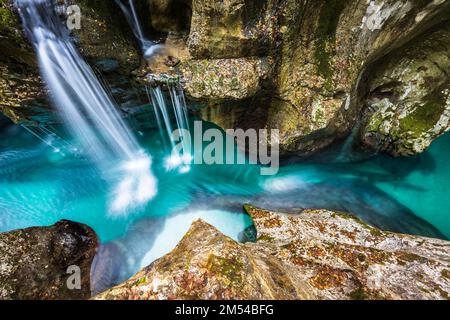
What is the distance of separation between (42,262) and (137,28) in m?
Result: 6.11

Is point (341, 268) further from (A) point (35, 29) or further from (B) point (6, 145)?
(B) point (6, 145)

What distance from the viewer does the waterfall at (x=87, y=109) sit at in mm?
5246

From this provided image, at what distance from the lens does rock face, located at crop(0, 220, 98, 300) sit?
4.43 metres

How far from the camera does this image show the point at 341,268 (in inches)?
167

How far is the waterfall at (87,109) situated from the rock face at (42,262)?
204cm

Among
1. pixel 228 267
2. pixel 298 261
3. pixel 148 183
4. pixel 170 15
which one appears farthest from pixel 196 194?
pixel 170 15

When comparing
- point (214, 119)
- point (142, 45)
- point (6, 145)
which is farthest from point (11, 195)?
point (214, 119)

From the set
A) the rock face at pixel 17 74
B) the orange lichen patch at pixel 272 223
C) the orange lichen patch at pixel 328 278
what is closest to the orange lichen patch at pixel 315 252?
the orange lichen patch at pixel 328 278

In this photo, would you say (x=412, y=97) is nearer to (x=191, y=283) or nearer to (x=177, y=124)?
(x=177, y=124)

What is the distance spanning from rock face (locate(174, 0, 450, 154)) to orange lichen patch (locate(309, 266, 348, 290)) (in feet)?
13.8

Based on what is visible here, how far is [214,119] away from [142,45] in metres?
2.97

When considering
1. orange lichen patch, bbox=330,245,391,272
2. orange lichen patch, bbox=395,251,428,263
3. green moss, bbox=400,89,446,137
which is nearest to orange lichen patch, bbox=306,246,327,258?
orange lichen patch, bbox=330,245,391,272

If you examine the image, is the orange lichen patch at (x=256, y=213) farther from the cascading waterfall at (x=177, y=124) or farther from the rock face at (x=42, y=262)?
the rock face at (x=42, y=262)
